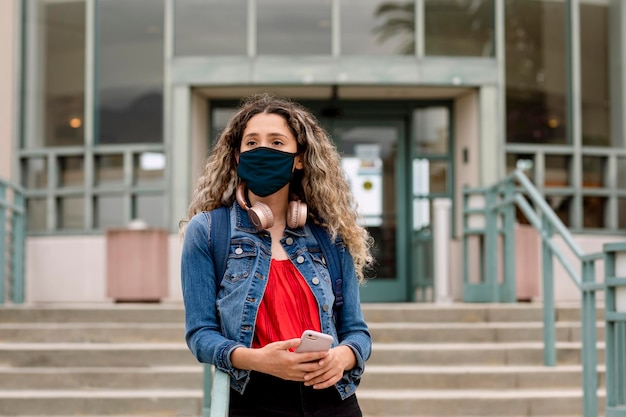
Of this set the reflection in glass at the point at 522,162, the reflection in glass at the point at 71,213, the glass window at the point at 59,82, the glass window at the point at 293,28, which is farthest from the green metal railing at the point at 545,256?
the glass window at the point at 59,82

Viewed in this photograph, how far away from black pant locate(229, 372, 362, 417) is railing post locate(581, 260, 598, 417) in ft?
12.8

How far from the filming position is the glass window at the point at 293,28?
1116 cm

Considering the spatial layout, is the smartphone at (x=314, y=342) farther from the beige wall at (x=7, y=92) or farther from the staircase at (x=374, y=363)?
the beige wall at (x=7, y=92)

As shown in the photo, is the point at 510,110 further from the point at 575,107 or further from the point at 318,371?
the point at 318,371

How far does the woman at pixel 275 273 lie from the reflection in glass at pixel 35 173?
8.85 meters

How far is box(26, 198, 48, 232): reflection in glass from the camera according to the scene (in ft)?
37.4

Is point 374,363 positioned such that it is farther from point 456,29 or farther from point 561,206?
point 456,29

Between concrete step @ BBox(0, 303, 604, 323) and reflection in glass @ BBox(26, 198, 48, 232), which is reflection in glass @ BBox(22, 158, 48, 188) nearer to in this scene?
reflection in glass @ BBox(26, 198, 48, 232)

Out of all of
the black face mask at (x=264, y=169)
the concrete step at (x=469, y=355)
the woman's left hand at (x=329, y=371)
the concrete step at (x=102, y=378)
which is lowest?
the concrete step at (x=102, y=378)

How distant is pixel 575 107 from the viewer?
37.9 feet

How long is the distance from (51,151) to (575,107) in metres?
6.09

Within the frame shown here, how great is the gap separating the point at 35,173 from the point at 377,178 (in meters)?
3.98

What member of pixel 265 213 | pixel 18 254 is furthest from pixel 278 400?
pixel 18 254

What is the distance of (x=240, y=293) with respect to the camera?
274 cm
